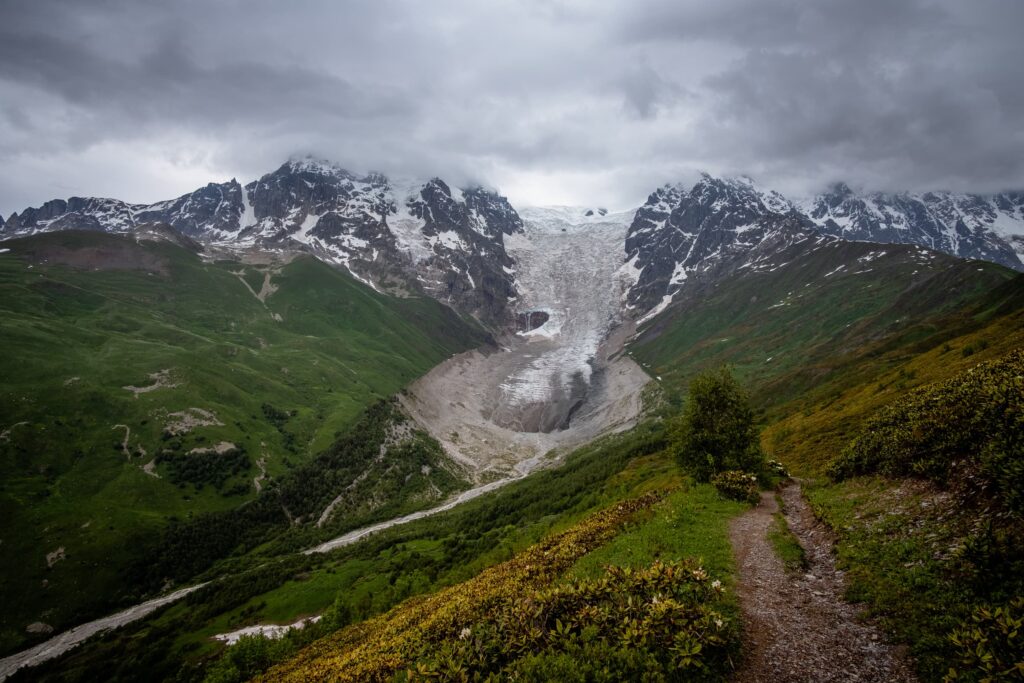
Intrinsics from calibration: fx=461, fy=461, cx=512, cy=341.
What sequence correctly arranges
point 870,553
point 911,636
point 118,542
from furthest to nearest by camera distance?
1. point 118,542
2. point 870,553
3. point 911,636

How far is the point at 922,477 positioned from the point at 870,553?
704cm

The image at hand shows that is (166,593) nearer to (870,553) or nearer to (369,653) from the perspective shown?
(369,653)

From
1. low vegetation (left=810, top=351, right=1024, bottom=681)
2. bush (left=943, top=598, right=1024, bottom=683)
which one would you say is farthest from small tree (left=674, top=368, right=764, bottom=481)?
bush (left=943, top=598, right=1024, bottom=683)

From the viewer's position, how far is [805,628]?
46.3ft

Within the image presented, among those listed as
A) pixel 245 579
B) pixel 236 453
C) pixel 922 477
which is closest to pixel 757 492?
pixel 922 477

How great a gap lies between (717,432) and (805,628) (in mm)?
26438

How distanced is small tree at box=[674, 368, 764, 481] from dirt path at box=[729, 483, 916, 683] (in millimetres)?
16605

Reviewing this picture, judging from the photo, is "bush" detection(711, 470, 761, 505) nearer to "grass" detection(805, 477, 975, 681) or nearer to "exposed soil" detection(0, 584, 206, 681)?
"grass" detection(805, 477, 975, 681)

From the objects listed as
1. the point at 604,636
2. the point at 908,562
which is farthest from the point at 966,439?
the point at 604,636

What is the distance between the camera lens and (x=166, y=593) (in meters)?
105

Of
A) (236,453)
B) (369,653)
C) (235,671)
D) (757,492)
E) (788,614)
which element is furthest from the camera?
(236,453)

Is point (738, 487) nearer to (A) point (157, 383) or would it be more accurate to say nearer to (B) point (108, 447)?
(B) point (108, 447)

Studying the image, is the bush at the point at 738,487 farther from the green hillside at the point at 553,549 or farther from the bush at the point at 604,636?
the bush at the point at 604,636

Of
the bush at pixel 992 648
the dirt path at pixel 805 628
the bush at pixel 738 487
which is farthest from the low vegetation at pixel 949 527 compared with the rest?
the bush at pixel 738 487
